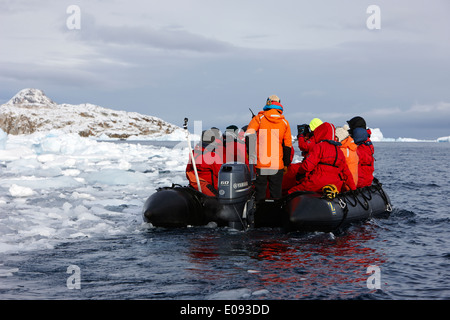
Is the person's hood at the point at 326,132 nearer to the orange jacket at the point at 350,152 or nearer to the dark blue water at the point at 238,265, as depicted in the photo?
the orange jacket at the point at 350,152

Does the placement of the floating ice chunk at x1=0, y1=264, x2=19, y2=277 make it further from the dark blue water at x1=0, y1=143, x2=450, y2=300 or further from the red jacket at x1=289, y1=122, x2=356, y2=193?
the red jacket at x1=289, y1=122, x2=356, y2=193

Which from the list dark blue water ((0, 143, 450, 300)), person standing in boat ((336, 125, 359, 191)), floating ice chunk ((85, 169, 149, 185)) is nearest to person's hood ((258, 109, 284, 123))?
person standing in boat ((336, 125, 359, 191))

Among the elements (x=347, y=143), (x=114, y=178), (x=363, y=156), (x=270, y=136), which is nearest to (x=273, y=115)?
(x=270, y=136)

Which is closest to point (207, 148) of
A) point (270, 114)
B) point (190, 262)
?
point (270, 114)

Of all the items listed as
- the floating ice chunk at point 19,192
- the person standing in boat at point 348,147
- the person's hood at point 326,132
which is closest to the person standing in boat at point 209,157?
the person's hood at point 326,132

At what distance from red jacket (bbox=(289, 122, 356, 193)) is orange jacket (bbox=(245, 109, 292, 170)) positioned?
509 millimetres

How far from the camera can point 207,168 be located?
8.20 meters

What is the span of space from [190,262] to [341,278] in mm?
1922

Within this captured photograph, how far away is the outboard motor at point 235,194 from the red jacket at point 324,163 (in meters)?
1.13

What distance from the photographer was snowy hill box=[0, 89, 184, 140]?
15600 cm

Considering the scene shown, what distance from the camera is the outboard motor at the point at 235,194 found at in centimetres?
714

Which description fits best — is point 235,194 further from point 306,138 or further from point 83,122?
point 83,122

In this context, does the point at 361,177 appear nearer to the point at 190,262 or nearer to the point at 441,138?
the point at 190,262

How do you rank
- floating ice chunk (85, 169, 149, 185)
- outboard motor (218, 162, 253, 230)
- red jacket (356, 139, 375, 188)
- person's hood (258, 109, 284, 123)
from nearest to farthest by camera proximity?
1. outboard motor (218, 162, 253, 230)
2. person's hood (258, 109, 284, 123)
3. red jacket (356, 139, 375, 188)
4. floating ice chunk (85, 169, 149, 185)
